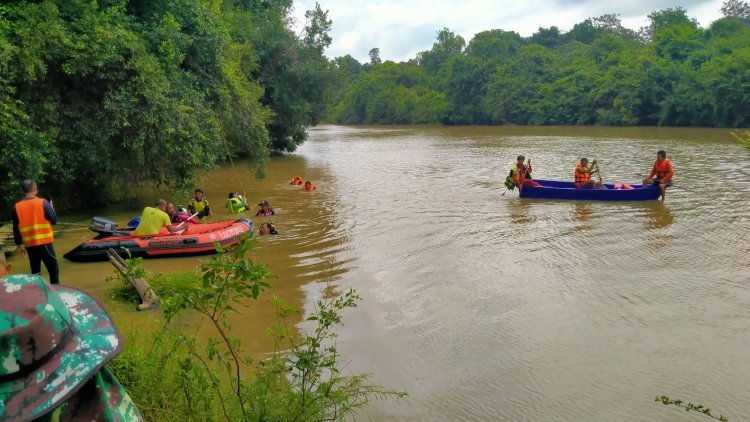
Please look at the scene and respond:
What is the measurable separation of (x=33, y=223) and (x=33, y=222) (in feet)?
0.05

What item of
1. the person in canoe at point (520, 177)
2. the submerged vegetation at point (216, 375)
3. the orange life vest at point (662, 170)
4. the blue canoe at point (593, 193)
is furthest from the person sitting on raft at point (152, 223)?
the orange life vest at point (662, 170)

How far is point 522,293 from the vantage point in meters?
8.41

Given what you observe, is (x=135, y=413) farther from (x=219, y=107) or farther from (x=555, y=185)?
(x=555, y=185)

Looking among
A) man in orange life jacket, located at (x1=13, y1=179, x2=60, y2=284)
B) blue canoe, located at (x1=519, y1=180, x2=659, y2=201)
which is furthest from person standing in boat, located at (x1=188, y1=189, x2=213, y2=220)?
blue canoe, located at (x1=519, y1=180, x2=659, y2=201)

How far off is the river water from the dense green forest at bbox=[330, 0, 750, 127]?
1855cm

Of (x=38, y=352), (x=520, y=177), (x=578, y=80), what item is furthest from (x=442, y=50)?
(x=38, y=352)

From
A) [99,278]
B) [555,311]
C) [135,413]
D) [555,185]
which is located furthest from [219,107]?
[135,413]

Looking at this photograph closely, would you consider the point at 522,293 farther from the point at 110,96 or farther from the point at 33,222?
the point at 110,96

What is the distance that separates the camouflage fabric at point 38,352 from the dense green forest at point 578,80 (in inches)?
1189

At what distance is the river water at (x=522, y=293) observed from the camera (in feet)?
18.4

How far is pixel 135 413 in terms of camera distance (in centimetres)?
164

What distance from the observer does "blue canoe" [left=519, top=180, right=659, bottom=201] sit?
50.2ft

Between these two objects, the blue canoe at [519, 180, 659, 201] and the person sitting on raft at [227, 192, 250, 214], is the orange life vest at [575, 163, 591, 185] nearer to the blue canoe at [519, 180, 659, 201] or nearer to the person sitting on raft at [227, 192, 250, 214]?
the blue canoe at [519, 180, 659, 201]

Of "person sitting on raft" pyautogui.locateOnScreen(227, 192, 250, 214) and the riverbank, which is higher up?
"person sitting on raft" pyautogui.locateOnScreen(227, 192, 250, 214)
